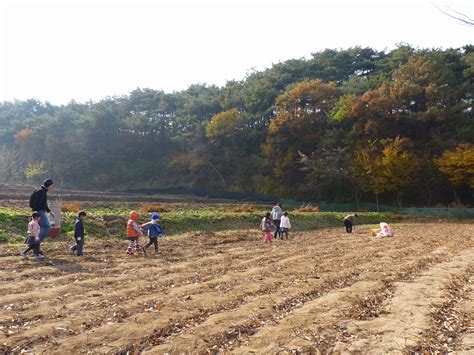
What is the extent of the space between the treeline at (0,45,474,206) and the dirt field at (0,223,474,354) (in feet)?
95.2

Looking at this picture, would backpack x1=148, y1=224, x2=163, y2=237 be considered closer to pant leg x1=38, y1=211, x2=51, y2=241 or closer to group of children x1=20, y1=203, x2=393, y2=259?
group of children x1=20, y1=203, x2=393, y2=259

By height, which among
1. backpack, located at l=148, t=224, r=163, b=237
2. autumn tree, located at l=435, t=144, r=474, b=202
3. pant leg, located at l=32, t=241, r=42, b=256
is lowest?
pant leg, located at l=32, t=241, r=42, b=256

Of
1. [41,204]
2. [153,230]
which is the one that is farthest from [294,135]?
[41,204]

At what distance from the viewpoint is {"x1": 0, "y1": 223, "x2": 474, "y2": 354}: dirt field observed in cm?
532

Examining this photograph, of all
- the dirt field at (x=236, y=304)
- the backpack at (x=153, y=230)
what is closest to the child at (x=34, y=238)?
the dirt field at (x=236, y=304)

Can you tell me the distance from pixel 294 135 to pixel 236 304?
40510 mm

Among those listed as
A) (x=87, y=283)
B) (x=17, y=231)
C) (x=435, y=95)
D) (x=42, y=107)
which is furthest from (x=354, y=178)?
(x=42, y=107)

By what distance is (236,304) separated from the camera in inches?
276

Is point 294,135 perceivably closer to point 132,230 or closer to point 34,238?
point 132,230

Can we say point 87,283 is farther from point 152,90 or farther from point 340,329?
point 152,90

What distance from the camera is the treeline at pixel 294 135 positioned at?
3931 centimetres

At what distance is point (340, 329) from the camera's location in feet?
19.0

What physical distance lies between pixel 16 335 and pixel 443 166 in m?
37.7

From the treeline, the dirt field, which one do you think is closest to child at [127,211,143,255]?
the dirt field
